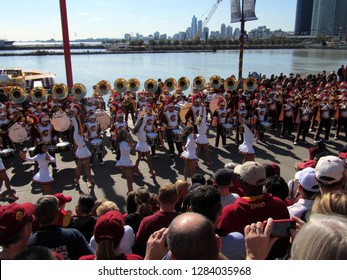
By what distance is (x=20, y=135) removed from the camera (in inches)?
332

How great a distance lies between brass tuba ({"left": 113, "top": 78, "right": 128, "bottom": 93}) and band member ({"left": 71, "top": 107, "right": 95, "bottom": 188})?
540cm

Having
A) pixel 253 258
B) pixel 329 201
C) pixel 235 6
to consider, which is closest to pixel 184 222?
pixel 253 258

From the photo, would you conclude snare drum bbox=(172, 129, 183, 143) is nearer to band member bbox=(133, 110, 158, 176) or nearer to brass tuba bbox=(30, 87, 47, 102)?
band member bbox=(133, 110, 158, 176)

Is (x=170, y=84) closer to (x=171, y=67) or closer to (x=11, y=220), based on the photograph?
(x=11, y=220)

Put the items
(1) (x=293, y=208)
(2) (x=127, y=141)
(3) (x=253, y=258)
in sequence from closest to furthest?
(3) (x=253, y=258) < (1) (x=293, y=208) < (2) (x=127, y=141)

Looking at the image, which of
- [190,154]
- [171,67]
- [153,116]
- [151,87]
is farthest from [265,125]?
[171,67]

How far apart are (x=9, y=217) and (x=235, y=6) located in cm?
1480

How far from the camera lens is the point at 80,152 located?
717cm

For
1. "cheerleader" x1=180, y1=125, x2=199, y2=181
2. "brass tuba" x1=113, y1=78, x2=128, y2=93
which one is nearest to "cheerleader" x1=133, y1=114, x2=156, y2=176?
"cheerleader" x1=180, y1=125, x2=199, y2=181

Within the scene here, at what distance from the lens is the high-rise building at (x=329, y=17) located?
530 ft

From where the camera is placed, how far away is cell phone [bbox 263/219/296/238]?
2.12 metres

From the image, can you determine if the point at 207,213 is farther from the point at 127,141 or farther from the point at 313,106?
the point at 313,106

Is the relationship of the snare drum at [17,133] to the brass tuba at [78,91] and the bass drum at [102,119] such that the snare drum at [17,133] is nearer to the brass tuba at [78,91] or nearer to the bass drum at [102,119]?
the bass drum at [102,119]

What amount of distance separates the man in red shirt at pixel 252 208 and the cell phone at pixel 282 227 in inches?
26.0
